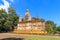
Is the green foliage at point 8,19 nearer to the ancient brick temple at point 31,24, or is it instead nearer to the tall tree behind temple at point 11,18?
the tall tree behind temple at point 11,18

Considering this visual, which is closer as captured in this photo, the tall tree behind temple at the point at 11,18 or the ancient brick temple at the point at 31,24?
the ancient brick temple at the point at 31,24

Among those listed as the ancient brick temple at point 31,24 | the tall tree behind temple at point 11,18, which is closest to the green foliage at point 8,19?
the tall tree behind temple at point 11,18

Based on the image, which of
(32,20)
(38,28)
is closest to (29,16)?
(32,20)

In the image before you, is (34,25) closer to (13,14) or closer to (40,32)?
(40,32)

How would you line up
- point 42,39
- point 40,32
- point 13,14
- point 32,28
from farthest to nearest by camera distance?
1. point 13,14
2. point 32,28
3. point 40,32
4. point 42,39

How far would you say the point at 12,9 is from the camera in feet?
176

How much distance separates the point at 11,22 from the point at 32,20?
11.5m

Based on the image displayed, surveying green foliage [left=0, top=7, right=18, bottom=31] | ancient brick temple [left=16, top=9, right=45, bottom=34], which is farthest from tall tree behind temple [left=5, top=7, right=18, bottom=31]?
ancient brick temple [left=16, top=9, right=45, bottom=34]

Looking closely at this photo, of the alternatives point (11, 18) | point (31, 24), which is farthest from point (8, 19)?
point (31, 24)

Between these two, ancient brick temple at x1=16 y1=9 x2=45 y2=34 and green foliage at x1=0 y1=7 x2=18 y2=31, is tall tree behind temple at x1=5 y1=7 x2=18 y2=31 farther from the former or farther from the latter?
ancient brick temple at x1=16 y1=9 x2=45 y2=34

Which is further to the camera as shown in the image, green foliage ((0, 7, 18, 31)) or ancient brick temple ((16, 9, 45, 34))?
green foliage ((0, 7, 18, 31))

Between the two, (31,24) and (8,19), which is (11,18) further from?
(31,24)

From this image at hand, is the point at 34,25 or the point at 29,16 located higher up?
the point at 29,16

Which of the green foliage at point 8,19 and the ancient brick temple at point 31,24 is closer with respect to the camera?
the ancient brick temple at point 31,24
